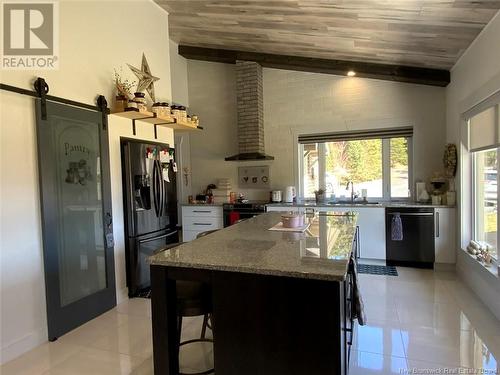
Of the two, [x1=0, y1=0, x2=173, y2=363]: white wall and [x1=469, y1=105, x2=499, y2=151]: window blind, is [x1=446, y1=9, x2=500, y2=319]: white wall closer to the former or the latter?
[x1=469, y1=105, x2=499, y2=151]: window blind

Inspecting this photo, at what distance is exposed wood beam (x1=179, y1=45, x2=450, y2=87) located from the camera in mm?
4453

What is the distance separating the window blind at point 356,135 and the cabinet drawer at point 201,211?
1906 mm

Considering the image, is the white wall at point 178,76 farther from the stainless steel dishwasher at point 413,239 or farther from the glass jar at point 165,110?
the stainless steel dishwasher at point 413,239

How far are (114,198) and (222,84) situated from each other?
3409mm

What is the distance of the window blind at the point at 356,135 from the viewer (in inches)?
195

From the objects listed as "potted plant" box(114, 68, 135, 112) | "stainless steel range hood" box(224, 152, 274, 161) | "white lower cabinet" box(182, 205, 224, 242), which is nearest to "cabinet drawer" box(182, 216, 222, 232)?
"white lower cabinet" box(182, 205, 224, 242)

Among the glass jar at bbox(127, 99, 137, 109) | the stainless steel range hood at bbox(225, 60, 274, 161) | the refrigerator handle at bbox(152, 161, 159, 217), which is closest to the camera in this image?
the glass jar at bbox(127, 99, 137, 109)

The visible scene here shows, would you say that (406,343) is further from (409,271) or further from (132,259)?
(132,259)

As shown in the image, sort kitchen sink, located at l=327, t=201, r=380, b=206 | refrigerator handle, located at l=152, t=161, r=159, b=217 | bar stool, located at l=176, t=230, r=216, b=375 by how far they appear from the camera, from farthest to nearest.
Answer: kitchen sink, located at l=327, t=201, r=380, b=206, refrigerator handle, located at l=152, t=161, r=159, b=217, bar stool, located at l=176, t=230, r=216, b=375

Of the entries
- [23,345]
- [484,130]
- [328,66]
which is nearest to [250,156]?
[328,66]

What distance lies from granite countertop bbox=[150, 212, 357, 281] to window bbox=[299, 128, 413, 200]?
2.93 m

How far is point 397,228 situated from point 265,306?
11.4 feet

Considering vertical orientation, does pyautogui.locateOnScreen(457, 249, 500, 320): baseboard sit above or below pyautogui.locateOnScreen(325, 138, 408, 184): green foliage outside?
below

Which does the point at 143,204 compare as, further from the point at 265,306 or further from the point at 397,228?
the point at 397,228
